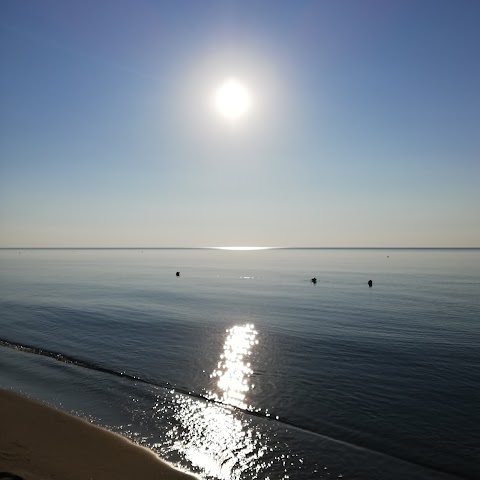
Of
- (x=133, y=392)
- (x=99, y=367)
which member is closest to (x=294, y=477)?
(x=133, y=392)

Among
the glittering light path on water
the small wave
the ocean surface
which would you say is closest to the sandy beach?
the ocean surface

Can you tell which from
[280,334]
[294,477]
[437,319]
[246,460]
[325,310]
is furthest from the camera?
[325,310]

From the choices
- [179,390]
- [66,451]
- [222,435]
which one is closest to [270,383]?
[179,390]

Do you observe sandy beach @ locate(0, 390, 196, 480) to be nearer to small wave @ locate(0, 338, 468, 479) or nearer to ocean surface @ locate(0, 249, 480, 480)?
ocean surface @ locate(0, 249, 480, 480)

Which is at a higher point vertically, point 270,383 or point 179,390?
point 270,383

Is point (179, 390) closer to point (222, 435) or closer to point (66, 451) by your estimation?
point (222, 435)

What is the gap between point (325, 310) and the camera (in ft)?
136

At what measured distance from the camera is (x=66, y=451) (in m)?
11.5

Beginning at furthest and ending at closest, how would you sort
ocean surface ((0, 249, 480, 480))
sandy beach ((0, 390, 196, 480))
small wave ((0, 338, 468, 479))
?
ocean surface ((0, 249, 480, 480)) → small wave ((0, 338, 468, 479)) → sandy beach ((0, 390, 196, 480))

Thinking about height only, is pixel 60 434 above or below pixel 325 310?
below

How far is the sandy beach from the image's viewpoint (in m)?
10.2

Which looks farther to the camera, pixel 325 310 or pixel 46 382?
pixel 325 310

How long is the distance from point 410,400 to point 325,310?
24.4 m

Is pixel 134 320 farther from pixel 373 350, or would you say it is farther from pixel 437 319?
pixel 437 319
